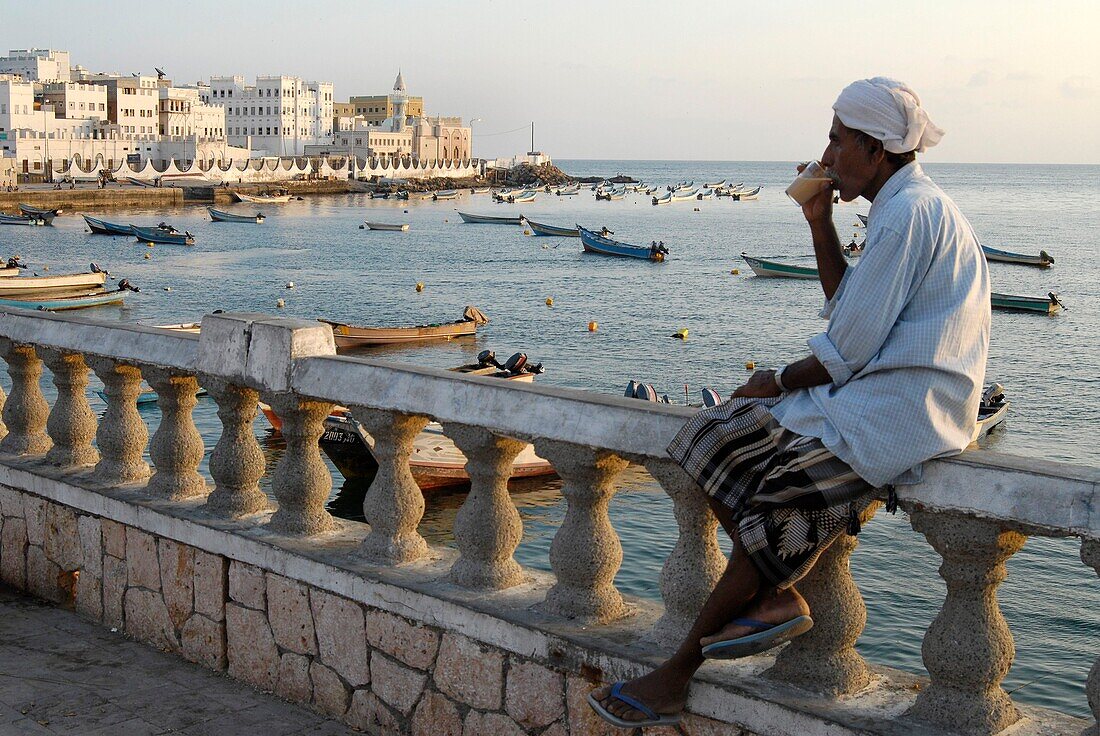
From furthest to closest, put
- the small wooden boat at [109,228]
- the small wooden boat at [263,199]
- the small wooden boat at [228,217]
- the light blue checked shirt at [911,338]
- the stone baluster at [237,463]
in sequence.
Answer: the small wooden boat at [263,199]
the small wooden boat at [228,217]
the small wooden boat at [109,228]
the stone baluster at [237,463]
the light blue checked shirt at [911,338]

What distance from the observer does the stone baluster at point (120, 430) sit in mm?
5379

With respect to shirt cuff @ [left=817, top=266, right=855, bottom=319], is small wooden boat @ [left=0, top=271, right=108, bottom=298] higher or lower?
lower

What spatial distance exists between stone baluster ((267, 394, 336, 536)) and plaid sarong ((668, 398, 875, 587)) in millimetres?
1940

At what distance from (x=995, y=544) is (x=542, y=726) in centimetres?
161

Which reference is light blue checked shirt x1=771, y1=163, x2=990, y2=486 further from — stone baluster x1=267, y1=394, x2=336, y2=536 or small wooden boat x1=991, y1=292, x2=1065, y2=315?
small wooden boat x1=991, y1=292, x2=1065, y2=315

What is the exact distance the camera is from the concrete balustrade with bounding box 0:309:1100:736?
3.01m

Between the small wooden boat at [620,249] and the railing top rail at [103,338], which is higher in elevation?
the railing top rail at [103,338]

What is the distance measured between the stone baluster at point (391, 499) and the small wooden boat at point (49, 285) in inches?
1553

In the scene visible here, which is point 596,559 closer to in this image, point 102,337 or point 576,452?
point 576,452

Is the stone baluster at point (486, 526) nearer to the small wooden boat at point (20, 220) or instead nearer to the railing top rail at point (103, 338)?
the railing top rail at point (103, 338)

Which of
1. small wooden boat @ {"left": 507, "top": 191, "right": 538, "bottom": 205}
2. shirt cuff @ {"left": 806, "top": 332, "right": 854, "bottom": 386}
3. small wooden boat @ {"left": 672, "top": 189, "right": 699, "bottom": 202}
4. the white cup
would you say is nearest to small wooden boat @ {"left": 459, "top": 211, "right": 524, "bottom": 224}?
small wooden boat @ {"left": 507, "top": 191, "right": 538, "bottom": 205}

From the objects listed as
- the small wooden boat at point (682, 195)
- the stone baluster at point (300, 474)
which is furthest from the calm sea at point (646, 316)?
the small wooden boat at point (682, 195)

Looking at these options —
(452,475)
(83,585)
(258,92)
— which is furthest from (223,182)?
(83,585)

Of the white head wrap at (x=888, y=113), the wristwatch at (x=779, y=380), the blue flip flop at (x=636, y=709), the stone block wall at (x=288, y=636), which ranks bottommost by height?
the stone block wall at (x=288, y=636)
